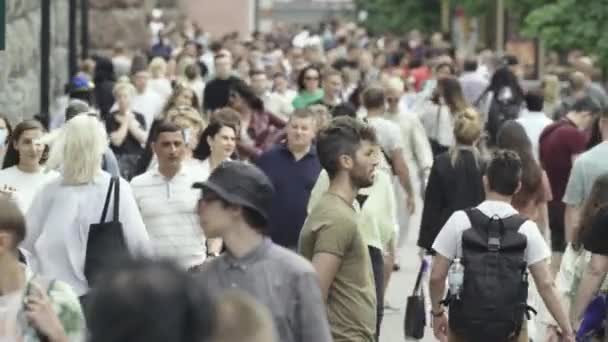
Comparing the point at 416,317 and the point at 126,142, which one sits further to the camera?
the point at 126,142

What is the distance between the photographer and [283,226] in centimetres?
1188

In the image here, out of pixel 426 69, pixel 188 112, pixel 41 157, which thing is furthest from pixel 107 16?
pixel 41 157

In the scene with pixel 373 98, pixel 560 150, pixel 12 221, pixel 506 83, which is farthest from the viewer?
pixel 506 83

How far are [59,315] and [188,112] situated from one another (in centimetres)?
740

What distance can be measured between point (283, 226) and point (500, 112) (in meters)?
9.80

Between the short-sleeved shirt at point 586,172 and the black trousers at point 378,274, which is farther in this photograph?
the short-sleeved shirt at point 586,172

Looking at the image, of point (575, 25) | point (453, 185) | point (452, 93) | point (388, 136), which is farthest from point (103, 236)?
point (575, 25)

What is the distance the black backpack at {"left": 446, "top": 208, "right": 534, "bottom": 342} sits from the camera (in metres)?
8.82

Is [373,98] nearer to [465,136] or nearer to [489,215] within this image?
[465,136]

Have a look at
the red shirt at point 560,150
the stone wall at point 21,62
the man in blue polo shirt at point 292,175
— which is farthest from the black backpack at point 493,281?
the stone wall at point 21,62

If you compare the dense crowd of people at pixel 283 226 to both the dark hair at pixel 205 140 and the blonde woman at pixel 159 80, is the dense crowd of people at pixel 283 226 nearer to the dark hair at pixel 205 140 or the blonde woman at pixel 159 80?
the dark hair at pixel 205 140

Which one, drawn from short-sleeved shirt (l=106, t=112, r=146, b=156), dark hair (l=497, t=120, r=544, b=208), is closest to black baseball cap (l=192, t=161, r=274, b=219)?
dark hair (l=497, t=120, r=544, b=208)

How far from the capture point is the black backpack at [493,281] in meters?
8.82

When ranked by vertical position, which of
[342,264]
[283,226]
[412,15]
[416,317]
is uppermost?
[412,15]
